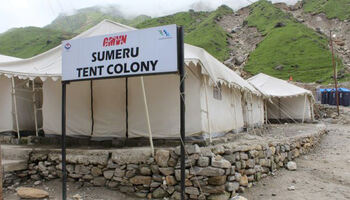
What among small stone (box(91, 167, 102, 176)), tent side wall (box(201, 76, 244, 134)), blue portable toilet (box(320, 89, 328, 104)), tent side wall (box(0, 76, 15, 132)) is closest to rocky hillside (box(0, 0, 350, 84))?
blue portable toilet (box(320, 89, 328, 104))

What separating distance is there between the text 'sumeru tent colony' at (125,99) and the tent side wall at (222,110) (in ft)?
0.10

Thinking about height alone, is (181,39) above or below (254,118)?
above

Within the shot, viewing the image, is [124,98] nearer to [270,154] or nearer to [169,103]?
[169,103]

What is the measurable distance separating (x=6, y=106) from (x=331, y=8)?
96254 mm

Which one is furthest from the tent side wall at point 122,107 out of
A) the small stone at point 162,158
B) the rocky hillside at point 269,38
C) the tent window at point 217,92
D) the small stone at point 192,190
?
the rocky hillside at point 269,38

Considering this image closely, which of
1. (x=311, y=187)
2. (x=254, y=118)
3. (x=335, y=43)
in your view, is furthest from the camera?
(x=335, y=43)

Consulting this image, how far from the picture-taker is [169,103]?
7.09m

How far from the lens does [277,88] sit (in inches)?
753

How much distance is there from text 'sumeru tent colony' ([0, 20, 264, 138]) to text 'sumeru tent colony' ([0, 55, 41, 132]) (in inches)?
44.4

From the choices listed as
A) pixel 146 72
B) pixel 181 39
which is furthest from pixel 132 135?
pixel 181 39

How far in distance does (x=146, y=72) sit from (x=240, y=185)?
326 cm

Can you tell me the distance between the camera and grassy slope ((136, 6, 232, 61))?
2634 inches

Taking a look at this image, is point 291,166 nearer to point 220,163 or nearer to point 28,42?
point 220,163

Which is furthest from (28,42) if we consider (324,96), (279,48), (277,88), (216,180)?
(216,180)
